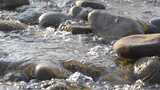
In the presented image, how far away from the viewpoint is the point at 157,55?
319 inches

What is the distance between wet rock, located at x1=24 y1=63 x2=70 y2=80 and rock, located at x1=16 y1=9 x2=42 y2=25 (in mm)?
3590

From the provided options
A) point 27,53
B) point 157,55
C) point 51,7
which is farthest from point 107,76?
point 51,7

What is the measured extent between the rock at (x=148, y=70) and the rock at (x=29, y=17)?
3781 mm

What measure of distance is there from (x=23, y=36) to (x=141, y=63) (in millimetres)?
2865

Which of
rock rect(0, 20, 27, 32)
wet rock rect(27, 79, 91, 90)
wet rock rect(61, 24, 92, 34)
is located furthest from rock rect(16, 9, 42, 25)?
wet rock rect(27, 79, 91, 90)

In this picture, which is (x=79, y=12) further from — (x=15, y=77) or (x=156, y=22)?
(x=15, y=77)

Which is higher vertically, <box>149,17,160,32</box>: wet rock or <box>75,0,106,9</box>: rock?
<box>149,17,160,32</box>: wet rock

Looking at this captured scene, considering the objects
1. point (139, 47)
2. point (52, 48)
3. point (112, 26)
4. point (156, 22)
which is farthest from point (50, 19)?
point (139, 47)

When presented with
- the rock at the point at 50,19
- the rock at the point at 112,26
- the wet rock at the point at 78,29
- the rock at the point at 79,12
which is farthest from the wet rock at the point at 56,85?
the rock at the point at 79,12

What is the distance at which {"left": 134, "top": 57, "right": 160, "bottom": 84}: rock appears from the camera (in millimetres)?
7500

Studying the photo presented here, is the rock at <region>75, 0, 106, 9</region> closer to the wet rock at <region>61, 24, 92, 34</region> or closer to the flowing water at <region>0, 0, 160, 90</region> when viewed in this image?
the flowing water at <region>0, 0, 160, 90</region>

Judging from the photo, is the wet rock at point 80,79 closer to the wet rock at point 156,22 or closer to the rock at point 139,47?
the rock at point 139,47

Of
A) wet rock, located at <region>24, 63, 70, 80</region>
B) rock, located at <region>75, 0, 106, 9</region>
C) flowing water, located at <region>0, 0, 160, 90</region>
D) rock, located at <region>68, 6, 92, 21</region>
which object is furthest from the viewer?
rock, located at <region>75, 0, 106, 9</region>

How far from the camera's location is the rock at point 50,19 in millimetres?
10719
